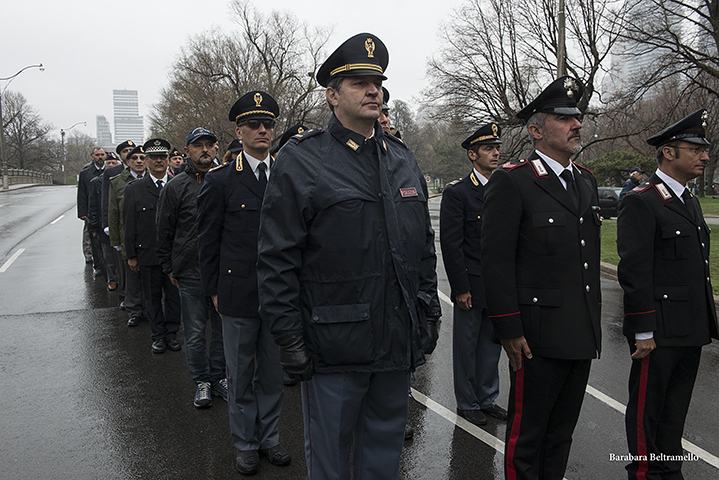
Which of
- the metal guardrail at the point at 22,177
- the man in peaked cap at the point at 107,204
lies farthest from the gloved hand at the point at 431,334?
the metal guardrail at the point at 22,177

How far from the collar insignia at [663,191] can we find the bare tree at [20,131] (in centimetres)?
7442

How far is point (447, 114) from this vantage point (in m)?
25.7

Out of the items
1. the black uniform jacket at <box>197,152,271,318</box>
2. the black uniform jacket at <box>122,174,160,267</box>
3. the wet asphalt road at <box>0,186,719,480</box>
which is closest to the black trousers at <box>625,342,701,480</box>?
the wet asphalt road at <box>0,186,719,480</box>

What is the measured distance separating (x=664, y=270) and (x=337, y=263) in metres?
1.99

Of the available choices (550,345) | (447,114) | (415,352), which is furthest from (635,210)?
(447,114)

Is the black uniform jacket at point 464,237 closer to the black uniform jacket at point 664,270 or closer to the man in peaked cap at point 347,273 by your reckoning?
the black uniform jacket at point 664,270

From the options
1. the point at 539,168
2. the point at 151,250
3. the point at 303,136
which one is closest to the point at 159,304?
the point at 151,250

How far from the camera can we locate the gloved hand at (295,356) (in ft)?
7.10

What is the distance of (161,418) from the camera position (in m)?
4.14

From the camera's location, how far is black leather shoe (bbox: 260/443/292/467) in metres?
3.44

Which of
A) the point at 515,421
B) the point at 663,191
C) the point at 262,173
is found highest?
the point at 262,173

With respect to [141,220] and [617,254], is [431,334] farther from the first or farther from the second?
[617,254]

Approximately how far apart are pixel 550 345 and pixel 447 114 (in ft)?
79.5

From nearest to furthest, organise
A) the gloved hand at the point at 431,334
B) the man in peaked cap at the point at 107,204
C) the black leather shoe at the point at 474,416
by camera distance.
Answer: the gloved hand at the point at 431,334 → the black leather shoe at the point at 474,416 → the man in peaked cap at the point at 107,204
